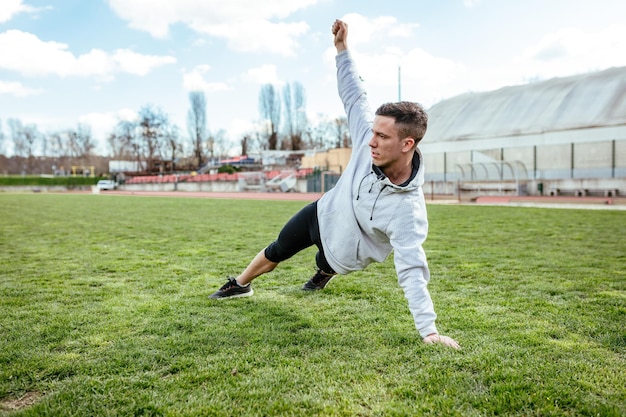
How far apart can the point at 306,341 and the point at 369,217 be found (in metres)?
1.02

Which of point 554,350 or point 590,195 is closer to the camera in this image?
point 554,350

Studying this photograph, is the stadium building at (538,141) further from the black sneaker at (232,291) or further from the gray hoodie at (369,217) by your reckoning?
the gray hoodie at (369,217)

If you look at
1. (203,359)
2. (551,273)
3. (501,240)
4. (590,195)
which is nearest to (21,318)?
(203,359)

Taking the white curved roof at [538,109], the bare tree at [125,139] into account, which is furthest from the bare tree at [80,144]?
the white curved roof at [538,109]

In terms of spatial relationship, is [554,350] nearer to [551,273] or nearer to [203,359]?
[203,359]

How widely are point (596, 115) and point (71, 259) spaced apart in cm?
3174

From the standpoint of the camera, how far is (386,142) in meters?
3.41

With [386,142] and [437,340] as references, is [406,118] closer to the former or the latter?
[386,142]

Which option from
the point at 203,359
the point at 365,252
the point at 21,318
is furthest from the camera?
the point at 21,318

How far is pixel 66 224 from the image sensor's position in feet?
43.0

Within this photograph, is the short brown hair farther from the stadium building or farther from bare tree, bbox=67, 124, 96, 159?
bare tree, bbox=67, 124, 96, 159

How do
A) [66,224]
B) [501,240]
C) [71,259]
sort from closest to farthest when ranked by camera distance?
[71,259], [501,240], [66,224]

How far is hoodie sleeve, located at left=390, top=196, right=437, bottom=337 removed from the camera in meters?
3.41

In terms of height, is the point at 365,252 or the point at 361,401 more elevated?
the point at 365,252
